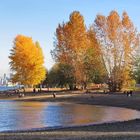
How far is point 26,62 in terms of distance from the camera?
101500 millimetres

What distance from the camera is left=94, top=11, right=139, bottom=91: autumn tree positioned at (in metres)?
85.1

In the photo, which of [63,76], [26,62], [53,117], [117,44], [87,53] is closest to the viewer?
[53,117]

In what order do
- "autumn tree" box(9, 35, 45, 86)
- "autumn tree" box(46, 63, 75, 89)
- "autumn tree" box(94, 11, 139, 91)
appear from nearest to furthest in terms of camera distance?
"autumn tree" box(94, 11, 139, 91) → "autumn tree" box(46, 63, 75, 89) → "autumn tree" box(9, 35, 45, 86)

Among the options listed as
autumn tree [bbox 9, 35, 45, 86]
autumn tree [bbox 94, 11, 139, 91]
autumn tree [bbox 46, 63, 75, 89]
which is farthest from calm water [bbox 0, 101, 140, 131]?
autumn tree [bbox 9, 35, 45, 86]

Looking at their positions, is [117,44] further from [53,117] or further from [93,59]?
[53,117]

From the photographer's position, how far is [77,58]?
93.2 m

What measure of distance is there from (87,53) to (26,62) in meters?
15.7

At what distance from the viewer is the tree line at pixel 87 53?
3366 inches

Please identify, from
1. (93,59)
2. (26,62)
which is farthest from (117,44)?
(26,62)

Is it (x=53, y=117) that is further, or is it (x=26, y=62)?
(x=26, y=62)

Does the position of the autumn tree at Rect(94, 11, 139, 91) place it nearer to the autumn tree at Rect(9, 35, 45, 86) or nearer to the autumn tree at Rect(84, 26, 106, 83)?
the autumn tree at Rect(84, 26, 106, 83)

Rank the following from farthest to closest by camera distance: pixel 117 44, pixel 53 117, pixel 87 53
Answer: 1. pixel 87 53
2. pixel 117 44
3. pixel 53 117

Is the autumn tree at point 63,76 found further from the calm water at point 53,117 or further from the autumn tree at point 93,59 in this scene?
the calm water at point 53,117

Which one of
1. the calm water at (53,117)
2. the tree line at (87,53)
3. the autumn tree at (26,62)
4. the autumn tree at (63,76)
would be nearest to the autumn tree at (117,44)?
the tree line at (87,53)
